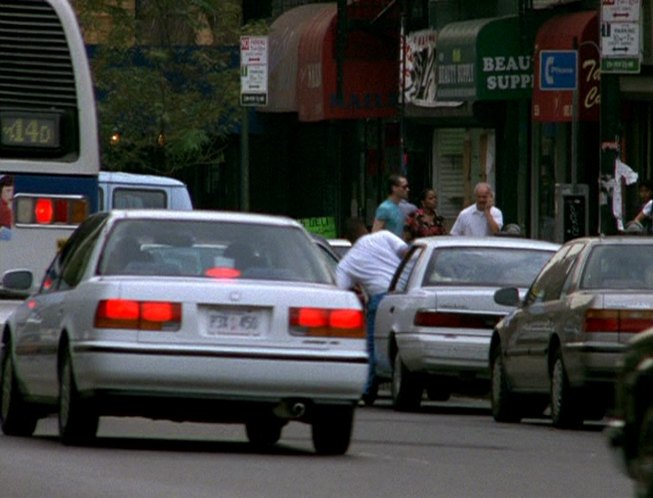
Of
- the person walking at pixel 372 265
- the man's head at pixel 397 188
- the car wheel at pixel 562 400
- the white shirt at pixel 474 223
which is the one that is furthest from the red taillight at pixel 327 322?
the white shirt at pixel 474 223

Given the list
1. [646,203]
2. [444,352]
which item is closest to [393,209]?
[646,203]

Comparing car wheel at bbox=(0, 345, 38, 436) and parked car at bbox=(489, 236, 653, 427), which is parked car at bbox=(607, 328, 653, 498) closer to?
car wheel at bbox=(0, 345, 38, 436)

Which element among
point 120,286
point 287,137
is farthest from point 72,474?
point 287,137

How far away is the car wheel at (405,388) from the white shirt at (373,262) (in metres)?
1.51

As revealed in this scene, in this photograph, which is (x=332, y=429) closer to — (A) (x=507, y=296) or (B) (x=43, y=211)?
(A) (x=507, y=296)

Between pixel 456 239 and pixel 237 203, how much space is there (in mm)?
26589

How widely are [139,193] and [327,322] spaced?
1595 centimetres

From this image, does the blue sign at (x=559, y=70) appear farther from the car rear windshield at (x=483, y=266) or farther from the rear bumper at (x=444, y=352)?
the rear bumper at (x=444, y=352)

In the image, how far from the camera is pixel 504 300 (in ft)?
64.5

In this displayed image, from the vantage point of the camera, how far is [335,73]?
3950 cm

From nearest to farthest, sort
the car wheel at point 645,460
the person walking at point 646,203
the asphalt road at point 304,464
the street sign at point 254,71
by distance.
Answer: the car wheel at point 645,460, the asphalt road at point 304,464, the person walking at point 646,203, the street sign at point 254,71

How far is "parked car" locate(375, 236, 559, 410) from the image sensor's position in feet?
68.2

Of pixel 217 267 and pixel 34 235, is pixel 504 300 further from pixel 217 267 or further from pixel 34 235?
pixel 217 267

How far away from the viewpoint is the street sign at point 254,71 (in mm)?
30672
